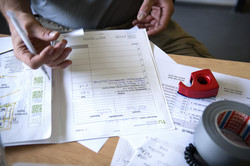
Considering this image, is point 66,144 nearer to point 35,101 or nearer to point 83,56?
point 35,101

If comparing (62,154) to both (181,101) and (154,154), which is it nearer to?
(154,154)

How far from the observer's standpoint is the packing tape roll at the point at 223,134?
39 centimetres

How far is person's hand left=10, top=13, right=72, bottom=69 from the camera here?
0.58 metres

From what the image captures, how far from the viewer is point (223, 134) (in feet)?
1.41

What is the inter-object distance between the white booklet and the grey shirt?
160mm

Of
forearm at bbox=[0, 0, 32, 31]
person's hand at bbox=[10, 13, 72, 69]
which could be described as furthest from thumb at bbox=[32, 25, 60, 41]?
forearm at bbox=[0, 0, 32, 31]

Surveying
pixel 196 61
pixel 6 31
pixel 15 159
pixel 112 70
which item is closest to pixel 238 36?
pixel 196 61

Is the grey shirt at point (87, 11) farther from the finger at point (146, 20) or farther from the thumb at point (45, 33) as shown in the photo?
the thumb at point (45, 33)

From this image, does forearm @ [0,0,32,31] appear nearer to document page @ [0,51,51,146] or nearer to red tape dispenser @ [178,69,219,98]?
document page @ [0,51,51,146]

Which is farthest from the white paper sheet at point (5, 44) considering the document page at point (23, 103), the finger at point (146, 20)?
the finger at point (146, 20)

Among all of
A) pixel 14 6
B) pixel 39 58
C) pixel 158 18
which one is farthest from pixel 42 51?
pixel 158 18

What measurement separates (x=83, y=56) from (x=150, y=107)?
10.5 inches

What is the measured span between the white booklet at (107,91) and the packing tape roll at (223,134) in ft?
0.36

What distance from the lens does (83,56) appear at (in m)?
0.67
